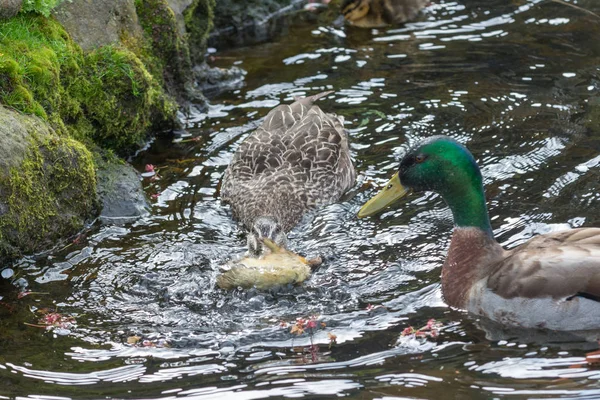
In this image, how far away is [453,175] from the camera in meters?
6.88

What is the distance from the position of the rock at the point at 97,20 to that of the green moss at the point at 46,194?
1.42 m

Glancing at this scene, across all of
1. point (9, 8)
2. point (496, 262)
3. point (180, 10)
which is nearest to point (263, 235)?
point (496, 262)

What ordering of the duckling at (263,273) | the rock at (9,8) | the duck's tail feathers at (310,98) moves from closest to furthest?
the duckling at (263,273) < the rock at (9,8) < the duck's tail feathers at (310,98)

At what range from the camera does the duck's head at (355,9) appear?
1314cm

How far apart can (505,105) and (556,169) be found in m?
1.67

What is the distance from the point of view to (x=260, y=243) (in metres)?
7.67

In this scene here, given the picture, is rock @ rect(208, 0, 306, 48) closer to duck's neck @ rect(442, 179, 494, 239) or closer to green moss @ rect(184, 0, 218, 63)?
green moss @ rect(184, 0, 218, 63)

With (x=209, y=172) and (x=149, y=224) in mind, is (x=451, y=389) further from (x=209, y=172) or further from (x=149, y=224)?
(x=209, y=172)

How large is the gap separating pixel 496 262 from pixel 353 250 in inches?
54.9

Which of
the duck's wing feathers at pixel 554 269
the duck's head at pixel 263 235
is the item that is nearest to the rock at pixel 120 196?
the duck's head at pixel 263 235

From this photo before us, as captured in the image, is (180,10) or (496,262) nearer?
(496,262)

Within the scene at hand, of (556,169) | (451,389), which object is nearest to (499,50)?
(556,169)

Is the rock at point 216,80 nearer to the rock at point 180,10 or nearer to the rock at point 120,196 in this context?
the rock at point 180,10

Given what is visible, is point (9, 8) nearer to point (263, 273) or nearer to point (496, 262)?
point (263, 273)
